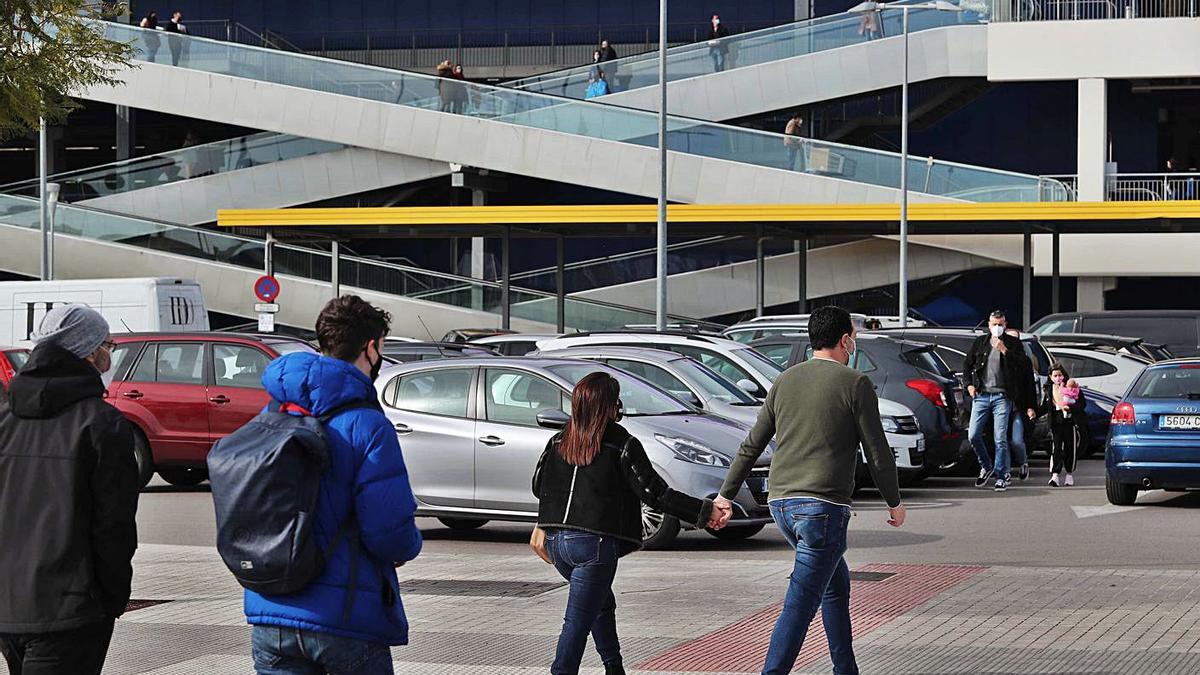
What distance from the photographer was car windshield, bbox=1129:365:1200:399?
1673 cm

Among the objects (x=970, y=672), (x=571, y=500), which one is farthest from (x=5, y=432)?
(x=970, y=672)

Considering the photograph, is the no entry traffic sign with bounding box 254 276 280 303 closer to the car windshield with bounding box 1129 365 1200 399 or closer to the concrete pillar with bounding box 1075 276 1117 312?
the concrete pillar with bounding box 1075 276 1117 312

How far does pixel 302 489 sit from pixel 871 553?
917cm

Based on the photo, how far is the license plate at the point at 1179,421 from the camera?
53.8ft

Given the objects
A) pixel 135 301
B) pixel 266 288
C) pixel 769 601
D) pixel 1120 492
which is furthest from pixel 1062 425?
pixel 266 288

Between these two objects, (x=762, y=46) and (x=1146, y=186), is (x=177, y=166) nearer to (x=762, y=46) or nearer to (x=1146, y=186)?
(x=762, y=46)

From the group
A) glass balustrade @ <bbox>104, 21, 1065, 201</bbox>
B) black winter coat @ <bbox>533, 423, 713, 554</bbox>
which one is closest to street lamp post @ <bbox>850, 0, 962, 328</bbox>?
glass balustrade @ <bbox>104, 21, 1065, 201</bbox>

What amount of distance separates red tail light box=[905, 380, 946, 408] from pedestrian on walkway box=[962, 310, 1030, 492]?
325mm

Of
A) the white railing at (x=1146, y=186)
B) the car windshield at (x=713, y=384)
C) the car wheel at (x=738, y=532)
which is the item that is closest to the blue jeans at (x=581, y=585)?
the car wheel at (x=738, y=532)

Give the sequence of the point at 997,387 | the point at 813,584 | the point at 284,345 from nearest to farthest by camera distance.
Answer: the point at 813,584, the point at 284,345, the point at 997,387

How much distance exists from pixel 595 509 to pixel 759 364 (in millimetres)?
10825

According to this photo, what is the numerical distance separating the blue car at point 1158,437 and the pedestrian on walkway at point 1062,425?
225 centimetres

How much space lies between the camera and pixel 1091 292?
44.4 meters

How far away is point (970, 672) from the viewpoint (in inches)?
326
